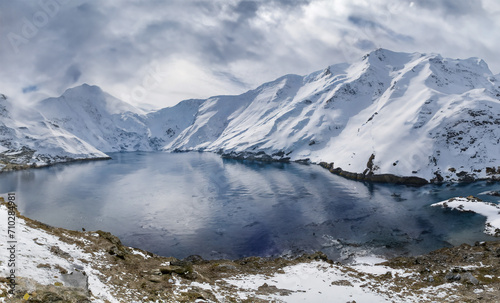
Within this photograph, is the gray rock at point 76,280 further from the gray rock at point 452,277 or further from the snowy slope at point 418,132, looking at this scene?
the snowy slope at point 418,132

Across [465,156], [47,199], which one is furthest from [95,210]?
[465,156]

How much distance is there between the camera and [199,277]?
62.4 ft

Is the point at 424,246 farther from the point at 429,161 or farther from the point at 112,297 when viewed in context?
the point at 429,161

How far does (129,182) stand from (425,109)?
123 metres

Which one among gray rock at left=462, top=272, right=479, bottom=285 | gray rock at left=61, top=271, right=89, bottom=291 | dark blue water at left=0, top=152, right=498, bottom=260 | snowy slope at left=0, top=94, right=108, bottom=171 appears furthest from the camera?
snowy slope at left=0, top=94, right=108, bottom=171

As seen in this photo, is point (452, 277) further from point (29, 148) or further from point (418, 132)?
point (29, 148)

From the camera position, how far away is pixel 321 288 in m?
20.9

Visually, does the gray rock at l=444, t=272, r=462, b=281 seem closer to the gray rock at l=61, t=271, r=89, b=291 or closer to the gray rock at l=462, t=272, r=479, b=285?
the gray rock at l=462, t=272, r=479, b=285

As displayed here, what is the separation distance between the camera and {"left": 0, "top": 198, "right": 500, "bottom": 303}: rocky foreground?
11.9m

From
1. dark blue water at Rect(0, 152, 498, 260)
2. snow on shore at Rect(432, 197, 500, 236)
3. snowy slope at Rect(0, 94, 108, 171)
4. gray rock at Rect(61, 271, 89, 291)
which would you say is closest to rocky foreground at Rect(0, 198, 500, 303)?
gray rock at Rect(61, 271, 89, 291)

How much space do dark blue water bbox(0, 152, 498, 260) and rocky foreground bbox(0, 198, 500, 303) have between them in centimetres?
1125

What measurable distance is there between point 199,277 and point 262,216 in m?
36.7

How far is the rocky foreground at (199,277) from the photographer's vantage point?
1194 cm

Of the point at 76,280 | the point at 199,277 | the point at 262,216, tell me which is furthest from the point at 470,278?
Result: the point at 262,216
